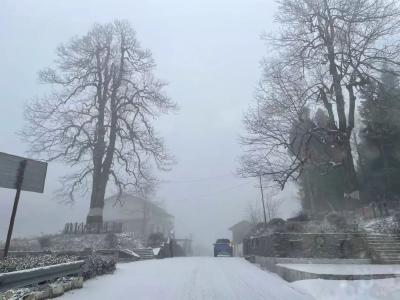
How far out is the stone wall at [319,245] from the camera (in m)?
→ 15.4

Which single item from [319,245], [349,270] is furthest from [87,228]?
[349,270]

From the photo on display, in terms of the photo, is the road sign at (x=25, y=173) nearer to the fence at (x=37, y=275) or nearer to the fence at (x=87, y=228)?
the fence at (x=37, y=275)

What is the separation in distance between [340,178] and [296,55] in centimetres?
1271

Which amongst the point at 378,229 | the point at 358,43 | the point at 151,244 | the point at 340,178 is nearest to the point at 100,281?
the point at 378,229

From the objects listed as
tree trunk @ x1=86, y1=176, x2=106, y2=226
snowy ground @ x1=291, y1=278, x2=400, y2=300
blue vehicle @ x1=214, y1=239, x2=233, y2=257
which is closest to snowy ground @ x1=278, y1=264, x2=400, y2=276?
snowy ground @ x1=291, y1=278, x2=400, y2=300

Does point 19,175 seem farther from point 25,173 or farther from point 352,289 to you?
point 352,289

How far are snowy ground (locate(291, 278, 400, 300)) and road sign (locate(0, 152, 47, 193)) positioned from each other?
23.8ft

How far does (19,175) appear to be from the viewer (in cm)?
995

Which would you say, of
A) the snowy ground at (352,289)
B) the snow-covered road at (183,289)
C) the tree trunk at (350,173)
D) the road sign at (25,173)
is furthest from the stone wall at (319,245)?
the road sign at (25,173)

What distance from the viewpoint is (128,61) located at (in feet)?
105

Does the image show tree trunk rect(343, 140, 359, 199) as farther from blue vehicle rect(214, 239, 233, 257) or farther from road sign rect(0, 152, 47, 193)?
road sign rect(0, 152, 47, 193)

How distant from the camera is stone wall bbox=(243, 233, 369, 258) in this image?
15.4 m

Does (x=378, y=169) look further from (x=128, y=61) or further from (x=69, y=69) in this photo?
(x=69, y=69)

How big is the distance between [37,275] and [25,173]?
335cm
